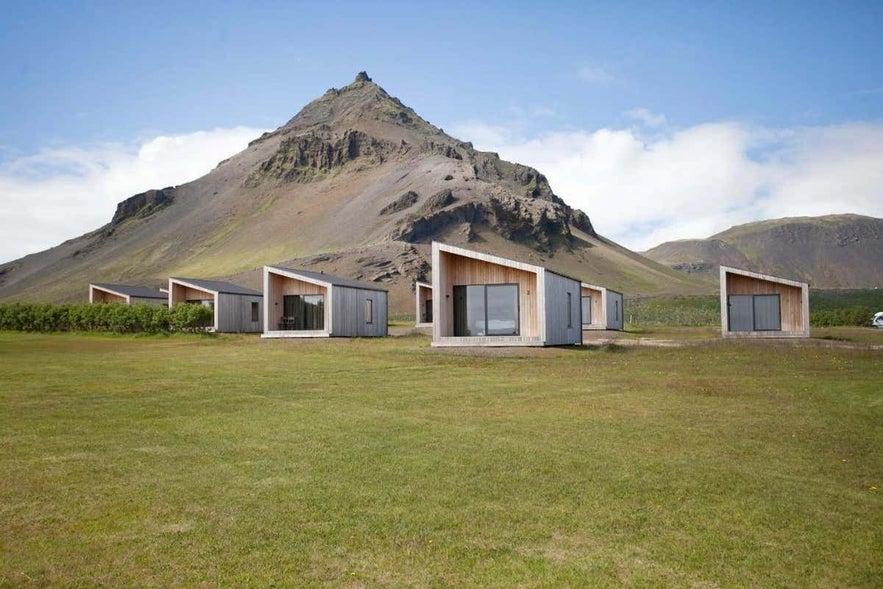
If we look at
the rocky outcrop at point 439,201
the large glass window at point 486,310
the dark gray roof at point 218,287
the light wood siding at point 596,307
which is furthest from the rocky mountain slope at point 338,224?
the large glass window at point 486,310

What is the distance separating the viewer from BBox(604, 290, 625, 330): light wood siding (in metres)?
44.5

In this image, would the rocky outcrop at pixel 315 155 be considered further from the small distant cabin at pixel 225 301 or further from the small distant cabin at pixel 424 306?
the small distant cabin at pixel 225 301

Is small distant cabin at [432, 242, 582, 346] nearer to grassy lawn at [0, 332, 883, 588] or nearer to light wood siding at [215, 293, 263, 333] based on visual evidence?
grassy lawn at [0, 332, 883, 588]

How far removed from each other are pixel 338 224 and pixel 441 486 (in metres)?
114

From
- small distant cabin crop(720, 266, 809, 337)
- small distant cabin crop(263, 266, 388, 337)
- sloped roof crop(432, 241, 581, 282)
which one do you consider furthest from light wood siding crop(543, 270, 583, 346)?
small distant cabin crop(263, 266, 388, 337)

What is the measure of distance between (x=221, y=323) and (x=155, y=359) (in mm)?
18689

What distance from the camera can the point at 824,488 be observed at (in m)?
6.43

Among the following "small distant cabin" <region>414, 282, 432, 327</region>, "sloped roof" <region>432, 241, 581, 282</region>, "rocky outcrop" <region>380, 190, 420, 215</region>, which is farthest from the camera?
"rocky outcrop" <region>380, 190, 420, 215</region>

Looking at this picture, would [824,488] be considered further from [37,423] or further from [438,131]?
[438,131]

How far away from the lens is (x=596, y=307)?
44.7m

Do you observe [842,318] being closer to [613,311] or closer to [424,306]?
[613,311]

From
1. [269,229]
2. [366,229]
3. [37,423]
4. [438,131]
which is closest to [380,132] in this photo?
[438,131]

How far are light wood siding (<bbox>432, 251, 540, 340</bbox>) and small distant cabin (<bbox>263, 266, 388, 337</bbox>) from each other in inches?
341

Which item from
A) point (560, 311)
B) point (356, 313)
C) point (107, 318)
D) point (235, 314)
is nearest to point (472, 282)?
point (560, 311)
